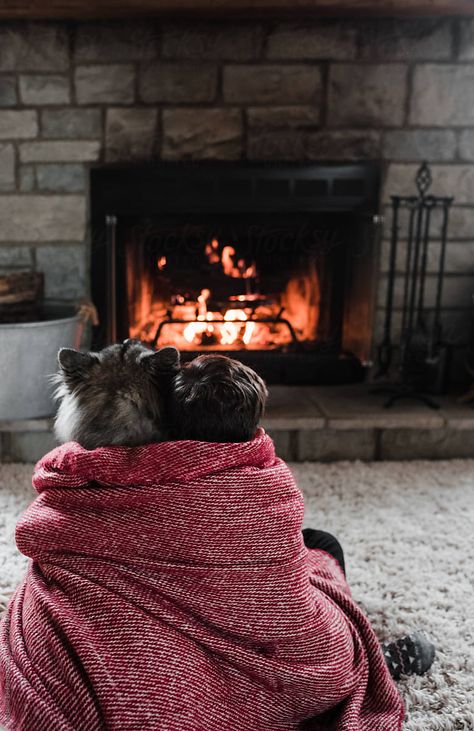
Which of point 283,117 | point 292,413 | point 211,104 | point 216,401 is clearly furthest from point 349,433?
point 216,401

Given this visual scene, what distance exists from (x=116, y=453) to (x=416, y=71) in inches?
93.8

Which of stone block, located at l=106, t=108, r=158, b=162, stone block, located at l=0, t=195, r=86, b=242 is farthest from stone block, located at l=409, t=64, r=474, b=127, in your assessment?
stone block, located at l=0, t=195, r=86, b=242

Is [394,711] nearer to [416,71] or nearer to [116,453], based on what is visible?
[116,453]

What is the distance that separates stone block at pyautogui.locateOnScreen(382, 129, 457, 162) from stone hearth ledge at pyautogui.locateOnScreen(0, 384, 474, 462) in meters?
1.01

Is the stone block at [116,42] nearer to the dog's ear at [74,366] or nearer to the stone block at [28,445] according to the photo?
the stone block at [28,445]

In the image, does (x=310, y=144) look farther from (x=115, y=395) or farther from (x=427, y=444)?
(x=115, y=395)

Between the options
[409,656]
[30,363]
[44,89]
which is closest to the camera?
[409,656]

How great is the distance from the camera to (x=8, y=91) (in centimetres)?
279

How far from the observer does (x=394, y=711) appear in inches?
48.9

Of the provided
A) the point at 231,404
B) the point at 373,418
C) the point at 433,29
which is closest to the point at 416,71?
the point at 433,29

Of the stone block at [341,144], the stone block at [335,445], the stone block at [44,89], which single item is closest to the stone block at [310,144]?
the stone block at [341,144]

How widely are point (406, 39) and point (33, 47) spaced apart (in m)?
1.41

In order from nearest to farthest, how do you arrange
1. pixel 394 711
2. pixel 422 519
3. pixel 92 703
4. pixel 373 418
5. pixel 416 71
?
pixel 92 703 < pixel 394 711 < pixel 422 519 < pixel 373 418 < pixel 416 71

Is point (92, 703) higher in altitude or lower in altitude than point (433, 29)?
lower
